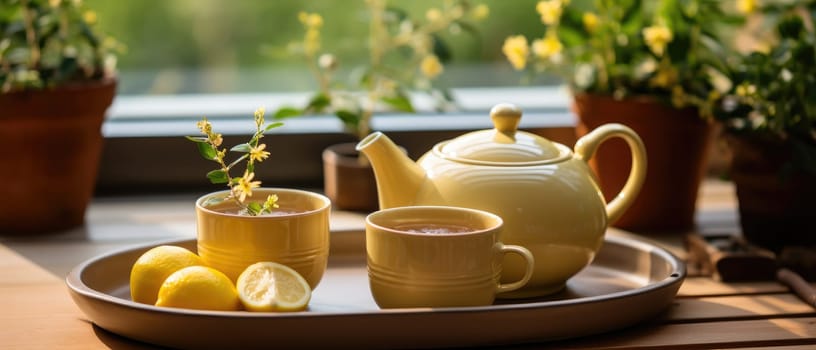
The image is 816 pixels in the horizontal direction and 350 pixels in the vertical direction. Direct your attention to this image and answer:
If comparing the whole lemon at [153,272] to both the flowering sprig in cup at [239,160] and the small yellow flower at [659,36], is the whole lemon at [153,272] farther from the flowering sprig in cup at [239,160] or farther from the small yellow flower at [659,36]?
the small yellow flower at [659,36]

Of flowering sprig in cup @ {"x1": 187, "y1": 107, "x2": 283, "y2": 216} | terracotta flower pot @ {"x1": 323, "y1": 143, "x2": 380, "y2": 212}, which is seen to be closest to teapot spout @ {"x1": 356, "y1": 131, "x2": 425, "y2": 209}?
flowering sprig in cup @ {"x1": 187, "y1": 107, "x2": 283, "y2": 216}

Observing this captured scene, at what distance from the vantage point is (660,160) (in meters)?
1.31

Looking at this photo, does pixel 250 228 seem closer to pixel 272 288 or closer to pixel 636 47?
pixel 272 288

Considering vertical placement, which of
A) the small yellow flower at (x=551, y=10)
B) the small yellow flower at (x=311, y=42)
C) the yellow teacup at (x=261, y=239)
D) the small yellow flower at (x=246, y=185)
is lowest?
the yellow teacup at (x=261, y=239)

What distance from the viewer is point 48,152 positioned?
1248 millimetres

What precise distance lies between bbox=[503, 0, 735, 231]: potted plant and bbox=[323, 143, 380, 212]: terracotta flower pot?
255 mm

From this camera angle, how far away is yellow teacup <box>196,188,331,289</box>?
871mm

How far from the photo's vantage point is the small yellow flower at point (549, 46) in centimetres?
133

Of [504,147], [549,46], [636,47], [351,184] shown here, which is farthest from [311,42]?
[504,147]

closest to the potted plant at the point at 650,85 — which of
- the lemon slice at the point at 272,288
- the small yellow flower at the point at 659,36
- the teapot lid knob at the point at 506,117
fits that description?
the small yellow flower at the point at 659,36

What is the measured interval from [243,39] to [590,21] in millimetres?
975

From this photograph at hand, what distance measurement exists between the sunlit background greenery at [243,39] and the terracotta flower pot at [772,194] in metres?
0.81

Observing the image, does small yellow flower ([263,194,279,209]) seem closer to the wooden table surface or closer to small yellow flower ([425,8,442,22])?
the wooden table surface

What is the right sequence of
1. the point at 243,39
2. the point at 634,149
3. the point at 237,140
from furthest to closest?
the point at 243,39 < the point at 237,140 < the point at 634,149
